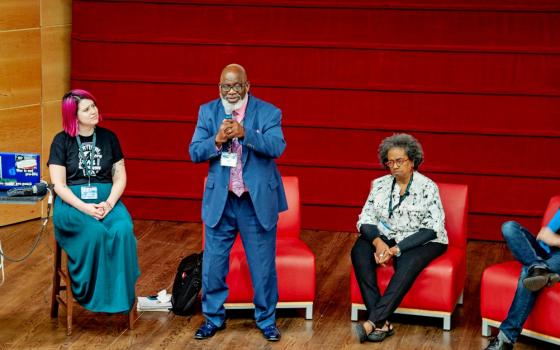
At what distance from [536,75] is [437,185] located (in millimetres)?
1638

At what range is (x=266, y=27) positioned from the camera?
7566 millimetres

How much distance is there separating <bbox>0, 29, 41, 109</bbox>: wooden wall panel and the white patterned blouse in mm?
2884

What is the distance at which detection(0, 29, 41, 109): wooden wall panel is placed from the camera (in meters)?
7.38

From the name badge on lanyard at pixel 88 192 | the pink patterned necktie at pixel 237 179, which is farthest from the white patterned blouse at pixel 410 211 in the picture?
the name badge on lanyard at pixel 88 192

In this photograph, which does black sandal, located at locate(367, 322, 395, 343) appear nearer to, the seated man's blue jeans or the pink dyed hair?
the seated man's blue jeans

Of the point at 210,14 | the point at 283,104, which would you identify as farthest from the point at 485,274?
the point at 210,14

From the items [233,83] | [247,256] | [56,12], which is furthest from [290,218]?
[56,12]

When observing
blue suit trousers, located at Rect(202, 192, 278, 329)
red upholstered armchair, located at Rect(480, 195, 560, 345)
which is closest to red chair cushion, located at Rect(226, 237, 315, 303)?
blue suit trousers, located at Rect(202, 192, 278, 329)

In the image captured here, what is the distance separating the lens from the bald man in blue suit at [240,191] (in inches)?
210

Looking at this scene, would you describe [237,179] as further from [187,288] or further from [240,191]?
[187,288]

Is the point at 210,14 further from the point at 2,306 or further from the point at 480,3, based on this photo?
the point at 2,306

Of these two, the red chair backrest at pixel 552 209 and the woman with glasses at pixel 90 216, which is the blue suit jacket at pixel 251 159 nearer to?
the woman with glasses at pixel 90 216

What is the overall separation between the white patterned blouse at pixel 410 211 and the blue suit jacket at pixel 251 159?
2.17ft

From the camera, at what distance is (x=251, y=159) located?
17.8 feet
